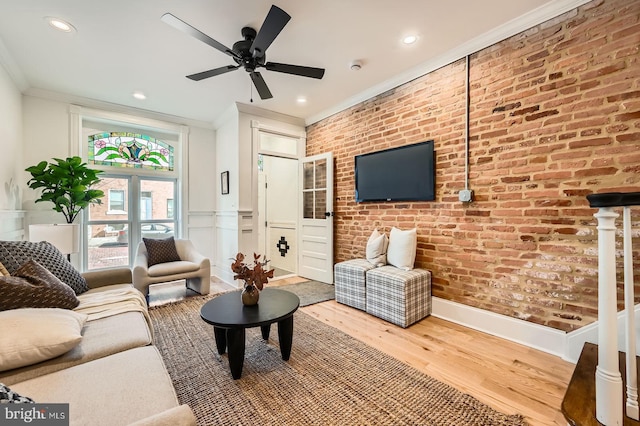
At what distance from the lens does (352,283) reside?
318 centimetres

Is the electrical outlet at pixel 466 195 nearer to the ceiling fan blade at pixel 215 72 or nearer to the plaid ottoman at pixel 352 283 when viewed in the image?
the plaid ottoman at pixel 352 283

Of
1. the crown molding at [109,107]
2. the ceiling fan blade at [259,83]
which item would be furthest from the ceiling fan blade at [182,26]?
the crown molding at [109,107]

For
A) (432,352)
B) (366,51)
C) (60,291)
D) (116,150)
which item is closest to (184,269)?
(60,291)

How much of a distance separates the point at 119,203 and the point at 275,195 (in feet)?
8.55

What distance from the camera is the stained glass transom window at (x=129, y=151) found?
412cm

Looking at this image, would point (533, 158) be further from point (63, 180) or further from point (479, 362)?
point (63, 180)

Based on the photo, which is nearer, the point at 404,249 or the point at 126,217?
the point at 404,249

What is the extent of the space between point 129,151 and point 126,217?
42.5 inches

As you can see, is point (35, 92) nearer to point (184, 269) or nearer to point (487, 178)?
point (184, 269)

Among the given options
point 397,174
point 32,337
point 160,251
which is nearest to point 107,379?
point 32,337

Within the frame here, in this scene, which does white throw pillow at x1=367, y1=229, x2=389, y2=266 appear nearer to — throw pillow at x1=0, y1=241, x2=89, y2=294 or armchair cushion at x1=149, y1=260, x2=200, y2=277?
armchair cushion at x1=149, y1=260, x2=200, y2=277

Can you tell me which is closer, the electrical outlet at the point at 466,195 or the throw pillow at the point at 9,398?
the throw pillow at the point at 9,398

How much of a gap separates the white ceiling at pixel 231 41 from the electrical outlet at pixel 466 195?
1368 millimetres

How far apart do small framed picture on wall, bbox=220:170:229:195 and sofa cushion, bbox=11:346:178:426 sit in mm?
3410
